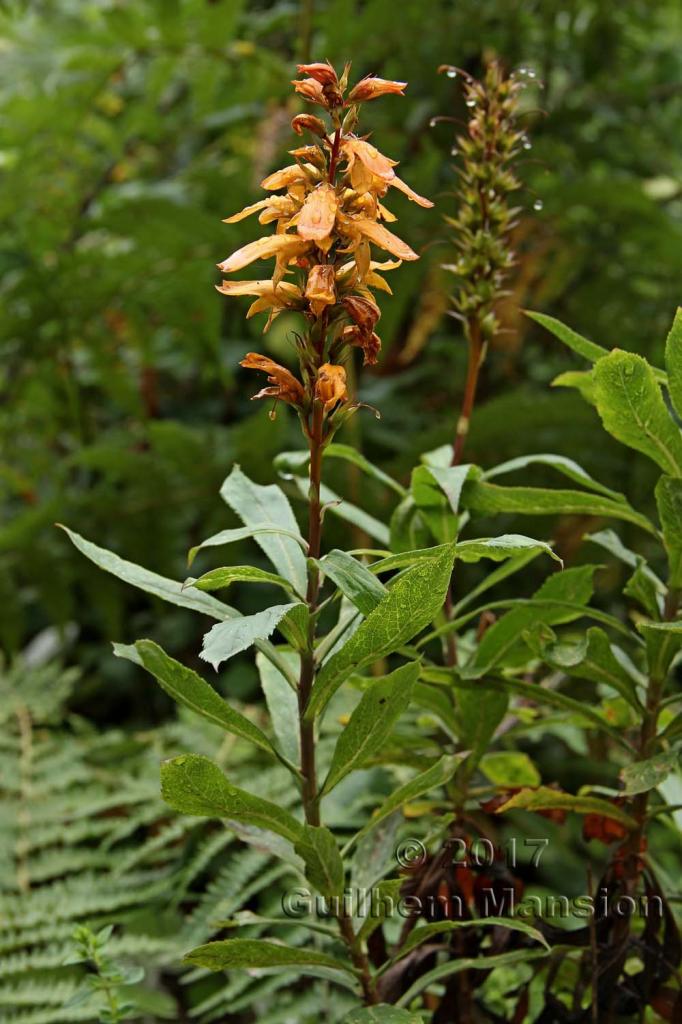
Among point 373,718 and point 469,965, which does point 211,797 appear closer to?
point 373,718

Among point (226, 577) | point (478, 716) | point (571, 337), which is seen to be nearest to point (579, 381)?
point (571, 337)

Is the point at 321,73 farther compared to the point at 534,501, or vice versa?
the point at 534,501

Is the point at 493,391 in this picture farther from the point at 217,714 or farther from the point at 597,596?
the point at 217,714

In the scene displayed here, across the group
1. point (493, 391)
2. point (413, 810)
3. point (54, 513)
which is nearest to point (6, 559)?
point (54, 513)

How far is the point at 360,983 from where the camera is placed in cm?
76

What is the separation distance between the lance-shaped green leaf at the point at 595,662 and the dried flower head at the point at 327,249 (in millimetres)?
240

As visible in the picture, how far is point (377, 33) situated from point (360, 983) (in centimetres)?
199

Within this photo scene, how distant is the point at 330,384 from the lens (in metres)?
0.61

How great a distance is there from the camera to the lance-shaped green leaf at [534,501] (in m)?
0.79

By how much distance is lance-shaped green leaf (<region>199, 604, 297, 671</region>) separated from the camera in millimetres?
536

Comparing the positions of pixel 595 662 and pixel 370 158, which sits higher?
pixel 370 158

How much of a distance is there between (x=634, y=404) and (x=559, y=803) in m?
0.31

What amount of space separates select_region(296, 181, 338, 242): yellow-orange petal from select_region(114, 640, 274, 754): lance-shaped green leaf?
256mm

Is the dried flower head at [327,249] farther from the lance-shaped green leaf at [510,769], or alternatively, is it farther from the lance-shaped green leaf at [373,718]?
the lance-shaped green leaf at [510,769]
